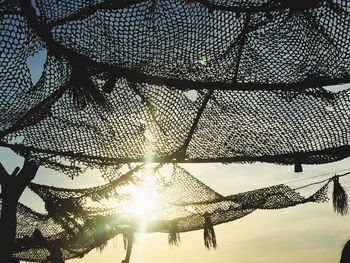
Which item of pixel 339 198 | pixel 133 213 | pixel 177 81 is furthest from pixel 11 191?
pixel 339 198

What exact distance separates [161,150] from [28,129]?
95 cm

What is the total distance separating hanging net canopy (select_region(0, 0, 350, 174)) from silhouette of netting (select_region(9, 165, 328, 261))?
3.72ft

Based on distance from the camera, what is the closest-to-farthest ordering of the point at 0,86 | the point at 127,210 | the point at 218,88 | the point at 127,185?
the point at 0,86 < the point at 218,88 < the point at 127,185 < the point at 127,210

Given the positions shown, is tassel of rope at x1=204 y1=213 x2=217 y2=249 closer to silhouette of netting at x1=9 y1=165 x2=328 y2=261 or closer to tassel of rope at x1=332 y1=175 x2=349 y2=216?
silhouette of netting at x1=9 y1=165 x2=328 y2=261

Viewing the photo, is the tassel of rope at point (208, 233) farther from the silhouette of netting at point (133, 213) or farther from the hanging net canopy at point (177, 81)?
the hanging net canopy at point (177, 81)

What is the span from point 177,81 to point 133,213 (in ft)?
15.8

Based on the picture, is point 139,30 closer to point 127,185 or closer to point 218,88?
point 218,88

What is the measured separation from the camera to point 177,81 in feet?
7.00

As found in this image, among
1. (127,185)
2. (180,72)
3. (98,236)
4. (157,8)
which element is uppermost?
(157,8)

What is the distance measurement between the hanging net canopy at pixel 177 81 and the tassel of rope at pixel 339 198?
98.7 inches

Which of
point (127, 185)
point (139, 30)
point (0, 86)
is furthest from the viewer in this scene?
point (127, 185)

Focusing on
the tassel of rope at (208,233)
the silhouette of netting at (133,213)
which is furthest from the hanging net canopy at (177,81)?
the tassel of rope at (208,233)

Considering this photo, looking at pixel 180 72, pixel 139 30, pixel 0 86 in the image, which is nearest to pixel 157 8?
pixel 139 30

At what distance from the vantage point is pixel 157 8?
1.86m
